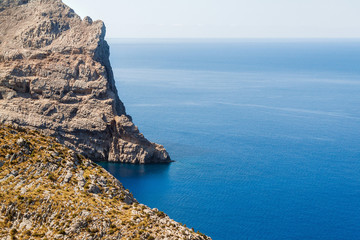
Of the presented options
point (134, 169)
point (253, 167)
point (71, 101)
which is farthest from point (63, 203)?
point (253, 167)

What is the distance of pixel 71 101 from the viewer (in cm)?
8756

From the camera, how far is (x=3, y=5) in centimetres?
9750

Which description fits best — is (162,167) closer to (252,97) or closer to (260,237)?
(260,237)

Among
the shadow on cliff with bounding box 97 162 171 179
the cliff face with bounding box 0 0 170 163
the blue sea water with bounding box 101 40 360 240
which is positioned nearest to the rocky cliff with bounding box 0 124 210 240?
the blue sea water with bounding box 101 40 360 240

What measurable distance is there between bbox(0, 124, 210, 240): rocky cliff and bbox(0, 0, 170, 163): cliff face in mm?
41466

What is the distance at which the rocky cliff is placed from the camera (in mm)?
33875

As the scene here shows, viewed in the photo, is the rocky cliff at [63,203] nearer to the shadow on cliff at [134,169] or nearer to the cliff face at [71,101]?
the shadow on cliff at [134,169]

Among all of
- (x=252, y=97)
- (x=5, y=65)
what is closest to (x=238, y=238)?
(x=5, y=65)

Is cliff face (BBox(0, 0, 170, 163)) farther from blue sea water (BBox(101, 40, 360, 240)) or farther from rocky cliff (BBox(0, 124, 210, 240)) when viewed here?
rocky cliff (BBox(0, 124, 210, 240))

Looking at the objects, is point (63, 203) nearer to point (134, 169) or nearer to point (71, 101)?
point (134, 169)

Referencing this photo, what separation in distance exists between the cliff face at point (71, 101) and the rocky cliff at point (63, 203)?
41.5 meters

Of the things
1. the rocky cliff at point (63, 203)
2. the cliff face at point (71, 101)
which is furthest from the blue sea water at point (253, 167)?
the rocky cliff at point (63, 203)

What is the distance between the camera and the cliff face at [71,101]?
284 ft

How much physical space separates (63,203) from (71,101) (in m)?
53.6
